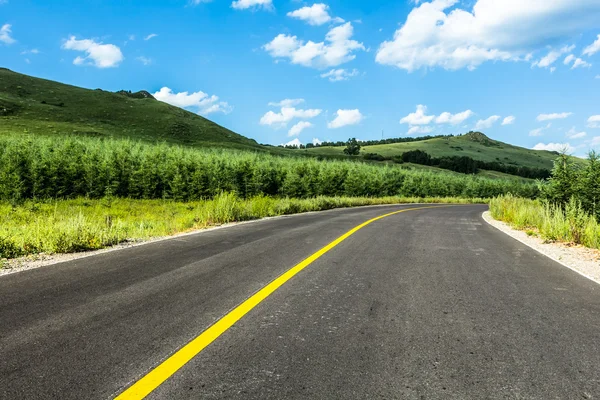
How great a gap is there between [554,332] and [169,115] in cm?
13004

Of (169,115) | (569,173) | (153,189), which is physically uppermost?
(169,115)

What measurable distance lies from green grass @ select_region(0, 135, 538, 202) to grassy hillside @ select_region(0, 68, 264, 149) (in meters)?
47.9

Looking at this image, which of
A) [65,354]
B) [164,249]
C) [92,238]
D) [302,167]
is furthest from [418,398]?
[302,167]

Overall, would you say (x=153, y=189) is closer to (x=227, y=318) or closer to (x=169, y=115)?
(x=227, y=318)

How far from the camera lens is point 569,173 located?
1450 cm

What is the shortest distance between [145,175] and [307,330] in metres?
34.7

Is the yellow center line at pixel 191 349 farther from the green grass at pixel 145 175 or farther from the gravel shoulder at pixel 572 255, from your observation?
the green grass at pixel 145 175

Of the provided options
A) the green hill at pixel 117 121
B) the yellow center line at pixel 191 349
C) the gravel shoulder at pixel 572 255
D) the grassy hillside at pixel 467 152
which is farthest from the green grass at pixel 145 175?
the grassy hillside at pixel 467 152

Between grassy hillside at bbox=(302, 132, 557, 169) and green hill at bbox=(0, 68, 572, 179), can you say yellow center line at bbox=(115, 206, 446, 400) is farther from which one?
grassy hillside at bbox=(302, 132, 557, 169)

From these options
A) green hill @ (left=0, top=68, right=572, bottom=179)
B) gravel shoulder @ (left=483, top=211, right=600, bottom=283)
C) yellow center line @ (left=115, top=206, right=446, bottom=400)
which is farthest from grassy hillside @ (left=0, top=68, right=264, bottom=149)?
gravel shoulder @ (left=483, top=211, right=600, bottom=283)

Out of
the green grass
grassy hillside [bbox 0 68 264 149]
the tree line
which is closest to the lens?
the green grass

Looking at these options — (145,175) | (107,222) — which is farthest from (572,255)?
(145,175)

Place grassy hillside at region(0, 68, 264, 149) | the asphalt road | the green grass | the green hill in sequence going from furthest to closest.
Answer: the green hill, grassy hillside at region(0, 68, 264, 149), the green grass, the asphalt road

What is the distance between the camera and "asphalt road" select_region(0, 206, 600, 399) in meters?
2.38
